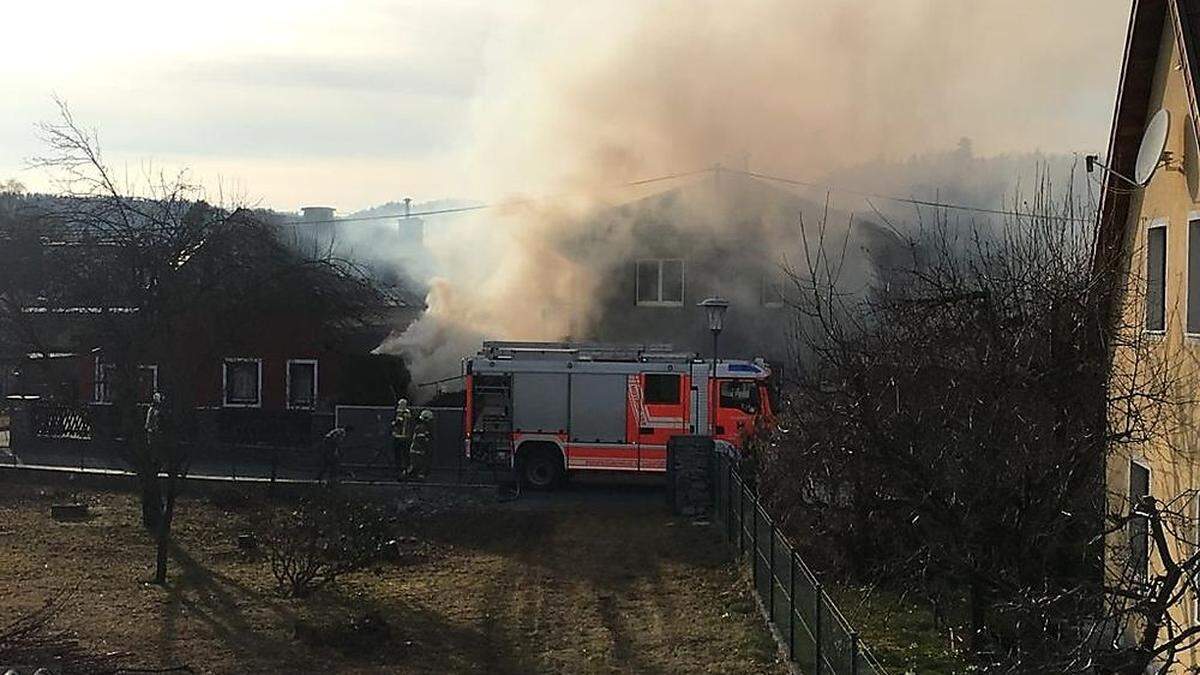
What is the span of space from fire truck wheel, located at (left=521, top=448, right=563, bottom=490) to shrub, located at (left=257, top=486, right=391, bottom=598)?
19.1ft

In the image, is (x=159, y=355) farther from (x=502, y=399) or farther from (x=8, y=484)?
(x=8, y=484)

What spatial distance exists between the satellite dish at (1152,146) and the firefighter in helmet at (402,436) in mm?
14184

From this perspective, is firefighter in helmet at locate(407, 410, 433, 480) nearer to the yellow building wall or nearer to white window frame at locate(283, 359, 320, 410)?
white window frame at locate(283, 359, 320, 410)

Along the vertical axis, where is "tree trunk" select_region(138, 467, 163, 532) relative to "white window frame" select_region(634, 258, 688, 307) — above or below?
below

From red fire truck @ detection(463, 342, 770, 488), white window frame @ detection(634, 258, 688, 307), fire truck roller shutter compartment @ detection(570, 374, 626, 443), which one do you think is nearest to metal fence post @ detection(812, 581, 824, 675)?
red fire truck @ detection(463, 342, 770, 488)

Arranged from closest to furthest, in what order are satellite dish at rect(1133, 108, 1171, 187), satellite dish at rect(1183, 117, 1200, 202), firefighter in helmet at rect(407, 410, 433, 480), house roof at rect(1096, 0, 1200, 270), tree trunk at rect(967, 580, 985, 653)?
1. house roof at rect(1096, 0, 1200, 270)
2. satellite dish at rect(1183, 117, 1200, 202)
3. satellite dish at rect(1133, 108, 1171, 187)
4. tree trunk at rect(967, 580, 985, 653)
5. firefighter in helmet at rect(407, 410, 433, 480)

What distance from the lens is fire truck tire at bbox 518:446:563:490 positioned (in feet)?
67.8

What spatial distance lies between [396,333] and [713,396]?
11532mm

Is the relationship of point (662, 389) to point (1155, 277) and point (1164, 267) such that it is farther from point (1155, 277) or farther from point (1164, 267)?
point (1164, 267)

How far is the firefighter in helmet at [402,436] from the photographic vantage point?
21625 mm

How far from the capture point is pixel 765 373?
2047 cm

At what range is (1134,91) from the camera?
1044cm

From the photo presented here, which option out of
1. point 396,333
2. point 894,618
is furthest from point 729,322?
point 894,618

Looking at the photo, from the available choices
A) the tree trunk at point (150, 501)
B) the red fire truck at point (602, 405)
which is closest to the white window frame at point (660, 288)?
the red fire truck at point (602, 405)
